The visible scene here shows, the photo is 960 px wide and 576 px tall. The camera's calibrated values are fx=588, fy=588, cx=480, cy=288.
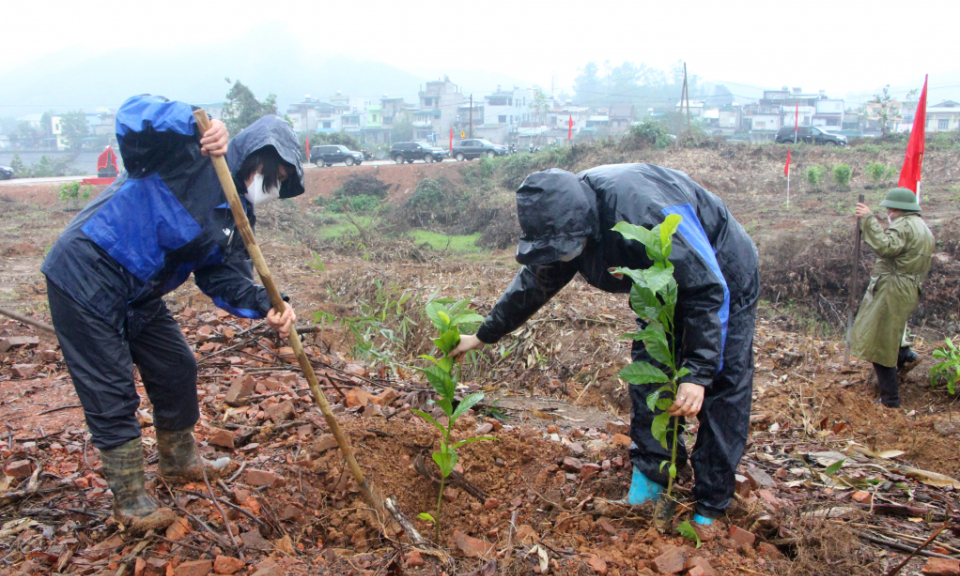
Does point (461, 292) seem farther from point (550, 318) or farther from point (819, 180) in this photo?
point (819, 180)

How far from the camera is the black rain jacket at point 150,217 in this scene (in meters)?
2.00

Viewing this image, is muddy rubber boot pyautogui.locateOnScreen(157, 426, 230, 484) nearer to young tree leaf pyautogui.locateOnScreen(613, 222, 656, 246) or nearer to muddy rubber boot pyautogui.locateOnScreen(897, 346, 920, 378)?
young tree leaf pyautogui.locateOnScreen(613, 222, 656, 246)

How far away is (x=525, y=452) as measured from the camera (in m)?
2.95

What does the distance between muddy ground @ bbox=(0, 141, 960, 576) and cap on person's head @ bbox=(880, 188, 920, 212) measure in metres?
1.44

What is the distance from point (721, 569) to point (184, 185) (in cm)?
234

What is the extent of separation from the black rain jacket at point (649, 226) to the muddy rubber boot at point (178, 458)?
166 cm

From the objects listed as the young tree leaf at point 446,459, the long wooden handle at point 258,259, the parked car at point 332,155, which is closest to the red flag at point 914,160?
the young tree leaf at point 446,459

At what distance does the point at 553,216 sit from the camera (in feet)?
6.72

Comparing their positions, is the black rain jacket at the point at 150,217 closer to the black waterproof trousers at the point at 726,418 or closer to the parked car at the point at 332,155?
the black waterproof trousers at the point at 726,418

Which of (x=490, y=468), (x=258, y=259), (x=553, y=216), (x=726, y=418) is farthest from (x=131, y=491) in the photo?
(x=726, y=418)

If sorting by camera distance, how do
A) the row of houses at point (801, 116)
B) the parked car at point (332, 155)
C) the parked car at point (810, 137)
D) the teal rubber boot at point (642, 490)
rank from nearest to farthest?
1. the teal rubber boot at point (642, 490)
2. the parked car at point (810, 137)
3. the parked car at point (332, 155)
4. the row of houses at point (801, 116)

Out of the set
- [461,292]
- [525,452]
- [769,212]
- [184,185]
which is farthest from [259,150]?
[769,212]

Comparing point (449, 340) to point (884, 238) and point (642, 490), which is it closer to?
point (642, 490)

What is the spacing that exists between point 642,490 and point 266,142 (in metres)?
2.05
